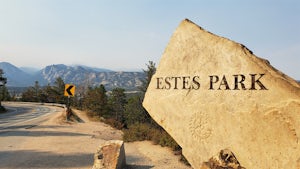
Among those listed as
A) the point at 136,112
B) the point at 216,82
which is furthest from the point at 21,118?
the point at 216,82

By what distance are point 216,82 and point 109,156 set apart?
4.48 m

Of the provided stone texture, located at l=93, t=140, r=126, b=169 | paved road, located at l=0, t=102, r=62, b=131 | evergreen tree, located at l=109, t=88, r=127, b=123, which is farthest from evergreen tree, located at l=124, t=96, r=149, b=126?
stone texture, located at l=93, t=140, r=126, b=169

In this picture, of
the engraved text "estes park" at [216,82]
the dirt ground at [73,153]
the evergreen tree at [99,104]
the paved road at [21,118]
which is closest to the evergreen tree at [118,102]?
the evergreen tree at [99,104]

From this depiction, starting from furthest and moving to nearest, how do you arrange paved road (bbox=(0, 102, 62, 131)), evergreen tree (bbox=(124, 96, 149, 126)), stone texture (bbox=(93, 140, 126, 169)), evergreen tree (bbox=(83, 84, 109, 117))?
1. evergreen tree (bbox=(83, 84, 109, 117))
2. evergreen tree (bbox=(124, 96, 149, 126))
3. paved road (bbox=(0, 102, 62, 131))
4. stone texture (bbox=(93, 140, 126, 169))

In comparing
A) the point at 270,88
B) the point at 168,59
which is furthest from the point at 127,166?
the point at 270,88

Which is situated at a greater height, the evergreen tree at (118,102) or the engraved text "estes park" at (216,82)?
the engraved text "estes park" at (216,82)

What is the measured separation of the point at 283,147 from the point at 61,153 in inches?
351

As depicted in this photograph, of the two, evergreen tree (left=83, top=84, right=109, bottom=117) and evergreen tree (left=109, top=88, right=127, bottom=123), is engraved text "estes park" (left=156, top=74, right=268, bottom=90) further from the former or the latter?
Answer: evergreen tree (left=109, top=88, right=127, bottom=123)

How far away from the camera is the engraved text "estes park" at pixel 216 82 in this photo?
5.35 m

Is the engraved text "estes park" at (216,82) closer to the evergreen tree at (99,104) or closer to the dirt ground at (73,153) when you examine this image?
the dirt ground at (73,153)

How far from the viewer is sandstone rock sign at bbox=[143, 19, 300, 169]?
16.4 ft

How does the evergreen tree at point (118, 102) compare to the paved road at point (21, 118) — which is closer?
the paved road at point (21, 118)

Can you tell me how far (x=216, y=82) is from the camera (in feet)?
19.3

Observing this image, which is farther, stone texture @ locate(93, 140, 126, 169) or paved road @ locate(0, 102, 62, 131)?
paved road @ locate(0, 102, 62, 131)
